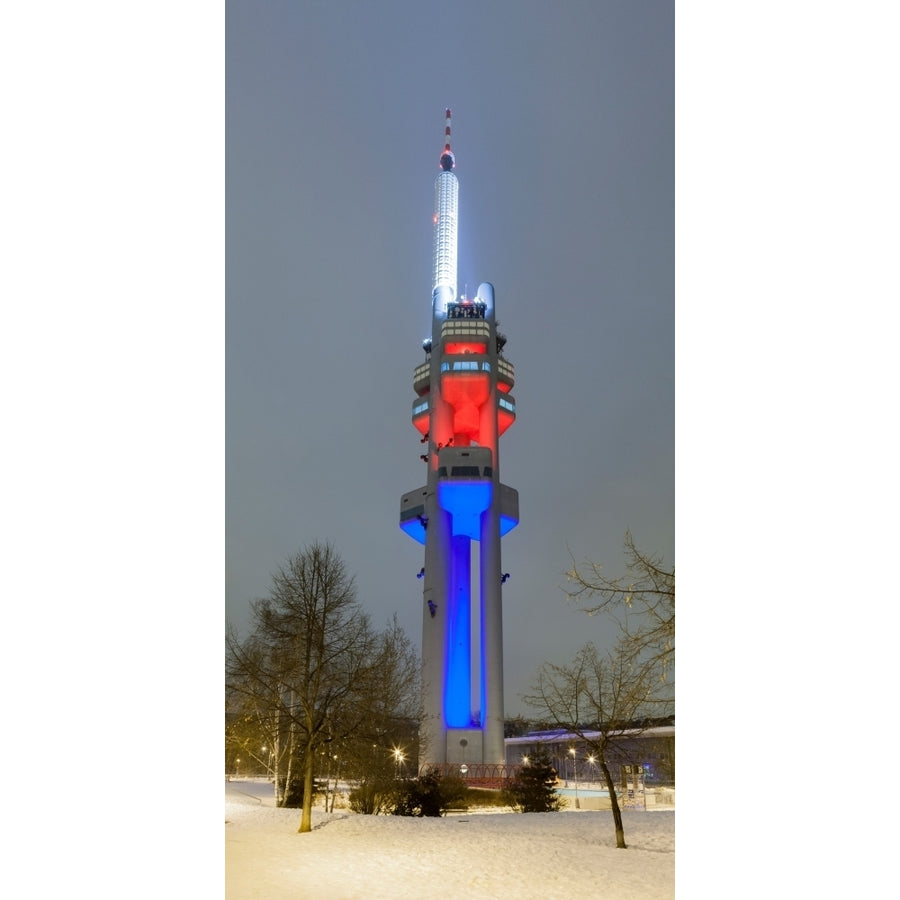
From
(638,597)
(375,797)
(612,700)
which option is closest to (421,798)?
(375,797)

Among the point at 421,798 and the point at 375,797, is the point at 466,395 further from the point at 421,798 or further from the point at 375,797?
the point at 375,797

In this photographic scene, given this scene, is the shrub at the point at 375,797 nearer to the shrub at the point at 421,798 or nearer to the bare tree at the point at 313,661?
the shrub at the point at 421,798

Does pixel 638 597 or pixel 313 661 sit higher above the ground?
pixel 638 597

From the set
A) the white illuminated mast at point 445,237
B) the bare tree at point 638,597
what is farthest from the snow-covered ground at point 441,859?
the white illuminated mast at point 445,237
